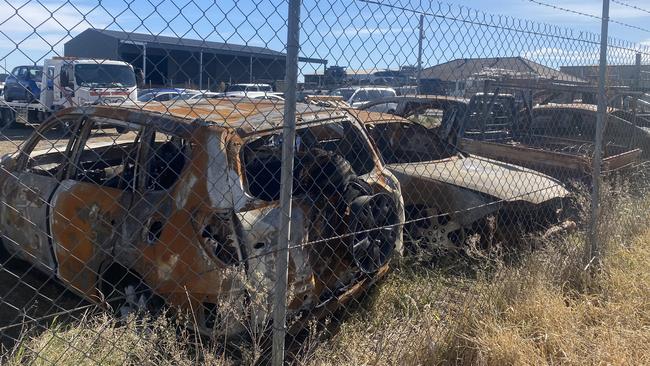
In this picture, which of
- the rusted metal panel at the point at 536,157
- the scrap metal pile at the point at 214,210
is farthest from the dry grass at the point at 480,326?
the rusted metal panel at the point at 536,157

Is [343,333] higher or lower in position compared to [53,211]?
lower

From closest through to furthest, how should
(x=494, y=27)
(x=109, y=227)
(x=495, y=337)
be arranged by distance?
(x=495, y=337) → (x=109, y=227) → (x=494, y=27)

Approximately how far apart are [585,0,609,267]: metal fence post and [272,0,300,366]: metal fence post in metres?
2.81

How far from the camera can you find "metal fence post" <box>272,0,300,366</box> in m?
2.34

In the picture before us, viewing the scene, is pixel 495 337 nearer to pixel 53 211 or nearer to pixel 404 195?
pixel 404 195

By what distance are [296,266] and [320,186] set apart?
55 cm

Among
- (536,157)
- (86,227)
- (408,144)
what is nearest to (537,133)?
(536,157)

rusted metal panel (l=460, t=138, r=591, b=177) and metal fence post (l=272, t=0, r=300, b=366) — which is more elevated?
metal fence post (l=272, t=0, r=300, b=366)

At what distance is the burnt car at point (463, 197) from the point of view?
504 cm

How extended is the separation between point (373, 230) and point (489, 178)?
2212 mm

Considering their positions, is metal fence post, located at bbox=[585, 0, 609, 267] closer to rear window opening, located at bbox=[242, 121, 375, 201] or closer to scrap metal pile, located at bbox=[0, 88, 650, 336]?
scrap metal pile, located at bbox=[0, 88, 650, 336]

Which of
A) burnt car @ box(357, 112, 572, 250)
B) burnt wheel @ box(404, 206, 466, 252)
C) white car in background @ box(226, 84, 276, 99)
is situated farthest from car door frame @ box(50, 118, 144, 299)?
burnt wheel @ box(404, 206, 466, 252)

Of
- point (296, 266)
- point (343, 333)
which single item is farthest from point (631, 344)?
point (296, 266)

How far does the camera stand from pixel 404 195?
521 centimetres
